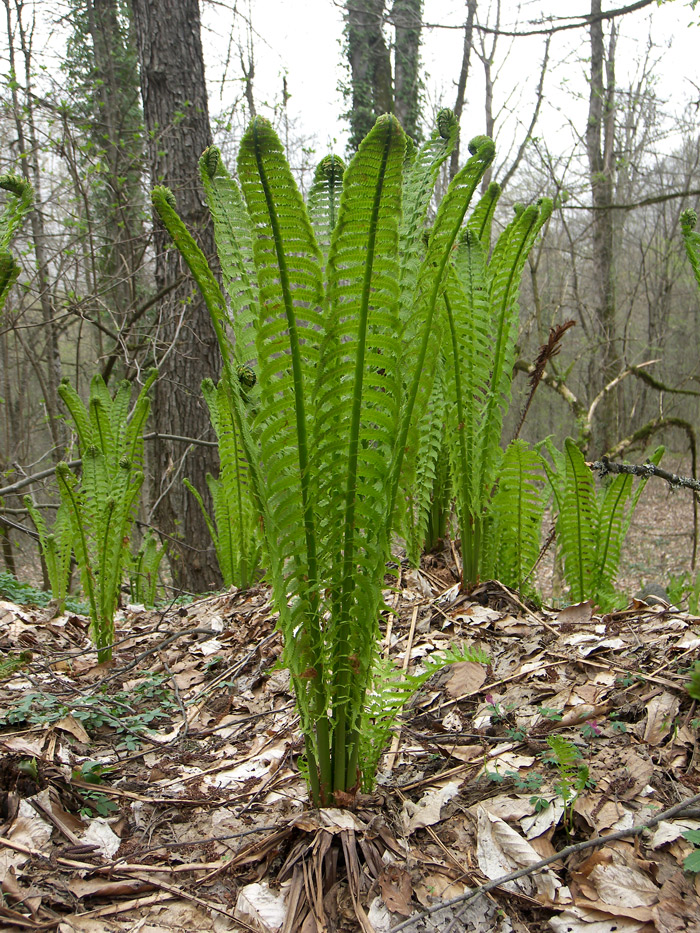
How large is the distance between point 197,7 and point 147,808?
510 cm

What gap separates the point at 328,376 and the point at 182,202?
13.2ft

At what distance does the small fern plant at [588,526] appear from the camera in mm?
2285

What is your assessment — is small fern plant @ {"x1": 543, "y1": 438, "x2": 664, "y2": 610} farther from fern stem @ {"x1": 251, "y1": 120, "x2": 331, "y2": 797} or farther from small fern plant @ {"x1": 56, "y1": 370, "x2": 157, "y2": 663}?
small fern plant @ {"x1": 56, "y1": 370, "x2": 157, "y2": 663}

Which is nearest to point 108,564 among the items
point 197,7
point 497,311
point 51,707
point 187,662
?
point 187,662

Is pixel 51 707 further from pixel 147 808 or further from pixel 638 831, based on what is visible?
pixel 638 831

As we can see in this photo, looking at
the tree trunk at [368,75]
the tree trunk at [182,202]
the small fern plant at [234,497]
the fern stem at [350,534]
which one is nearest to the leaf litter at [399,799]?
the fern stem at [350,534]

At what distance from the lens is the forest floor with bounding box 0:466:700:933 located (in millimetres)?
1001

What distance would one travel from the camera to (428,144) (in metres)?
1.19

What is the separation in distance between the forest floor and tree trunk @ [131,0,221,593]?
248 cm

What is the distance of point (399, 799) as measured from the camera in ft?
4.09

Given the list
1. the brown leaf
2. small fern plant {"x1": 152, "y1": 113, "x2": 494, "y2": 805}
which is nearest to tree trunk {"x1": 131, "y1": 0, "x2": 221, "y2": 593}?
small fern plant {"x1": 152, "y1": 113, "x2": 494, "y2": 805}

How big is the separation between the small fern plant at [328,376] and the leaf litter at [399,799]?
0.54 feet

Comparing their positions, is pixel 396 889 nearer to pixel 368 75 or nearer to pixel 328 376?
pixel 328 376

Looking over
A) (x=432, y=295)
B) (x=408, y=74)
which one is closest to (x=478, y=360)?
(x=432, y=295)
